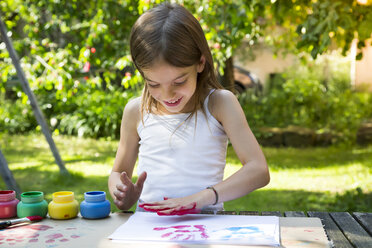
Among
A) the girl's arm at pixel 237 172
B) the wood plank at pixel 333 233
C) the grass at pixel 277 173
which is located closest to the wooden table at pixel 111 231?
the wood plank at pixel 333 233

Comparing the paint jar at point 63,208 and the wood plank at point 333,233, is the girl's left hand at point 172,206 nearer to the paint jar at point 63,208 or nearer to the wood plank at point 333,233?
the paint jar at point 63,208

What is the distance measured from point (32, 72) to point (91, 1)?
125 centimetres

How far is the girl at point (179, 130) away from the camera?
170cm

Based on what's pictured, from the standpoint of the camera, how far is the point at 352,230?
1.58m

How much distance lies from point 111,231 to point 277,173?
425 centimetres

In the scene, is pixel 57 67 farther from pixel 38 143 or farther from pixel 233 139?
pixel 233 139

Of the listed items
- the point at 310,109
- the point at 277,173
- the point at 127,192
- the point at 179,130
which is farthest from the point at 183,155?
the point at 310,109

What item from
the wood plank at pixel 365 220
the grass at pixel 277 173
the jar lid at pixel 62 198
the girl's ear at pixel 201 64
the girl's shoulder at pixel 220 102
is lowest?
the grass at pixel 277 173

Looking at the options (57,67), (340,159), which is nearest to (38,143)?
(57,67)

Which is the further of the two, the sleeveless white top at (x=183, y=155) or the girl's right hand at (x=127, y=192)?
the sleeveless white top at (x=183, y=155)

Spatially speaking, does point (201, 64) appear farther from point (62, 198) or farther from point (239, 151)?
point (62, 198)

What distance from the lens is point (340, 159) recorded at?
6.36m

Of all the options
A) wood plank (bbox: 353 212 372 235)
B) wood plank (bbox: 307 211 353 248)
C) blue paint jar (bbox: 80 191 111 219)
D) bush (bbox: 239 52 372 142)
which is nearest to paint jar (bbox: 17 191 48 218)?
blue paint jar (bbox: 80 191 111 219)

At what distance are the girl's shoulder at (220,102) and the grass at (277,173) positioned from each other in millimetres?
2288
